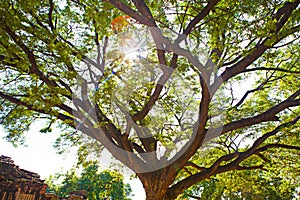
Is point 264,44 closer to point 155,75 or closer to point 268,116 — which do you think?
point 268,116

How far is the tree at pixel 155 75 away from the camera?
6.13m

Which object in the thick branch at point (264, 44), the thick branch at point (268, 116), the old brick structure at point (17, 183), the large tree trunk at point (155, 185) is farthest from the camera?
the old brick structure at point (17, 183)

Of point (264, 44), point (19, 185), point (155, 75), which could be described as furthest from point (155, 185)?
point (264, 44)

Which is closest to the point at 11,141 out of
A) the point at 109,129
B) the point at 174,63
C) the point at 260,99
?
the point at 109,129

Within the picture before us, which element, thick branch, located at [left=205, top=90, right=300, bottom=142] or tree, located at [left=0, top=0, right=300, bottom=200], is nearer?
tree, located at [left=0, top=0, right=300, bottom=200]

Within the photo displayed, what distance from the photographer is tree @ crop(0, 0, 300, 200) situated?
241 inches

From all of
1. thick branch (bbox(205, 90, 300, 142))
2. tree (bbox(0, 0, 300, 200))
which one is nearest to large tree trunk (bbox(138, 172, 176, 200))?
tree (bbox(0, 0, 300, 200))

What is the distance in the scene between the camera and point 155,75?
8383mm

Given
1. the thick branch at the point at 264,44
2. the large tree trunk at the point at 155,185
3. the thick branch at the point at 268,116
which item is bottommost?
the large tree trunk at the point at 155,185

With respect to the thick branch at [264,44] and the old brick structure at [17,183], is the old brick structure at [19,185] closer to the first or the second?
the old brick structure at [17,183]

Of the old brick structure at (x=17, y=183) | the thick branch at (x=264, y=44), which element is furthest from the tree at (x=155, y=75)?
the old brick structure at (x=17, y=183)

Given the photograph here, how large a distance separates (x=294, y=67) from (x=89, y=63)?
248 inches

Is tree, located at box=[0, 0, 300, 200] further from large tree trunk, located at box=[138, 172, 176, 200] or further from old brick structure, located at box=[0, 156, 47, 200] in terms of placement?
old brick structure, located at box=[0, 156, 47, 200]

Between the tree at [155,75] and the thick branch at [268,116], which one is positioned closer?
the tree at [155,75]
